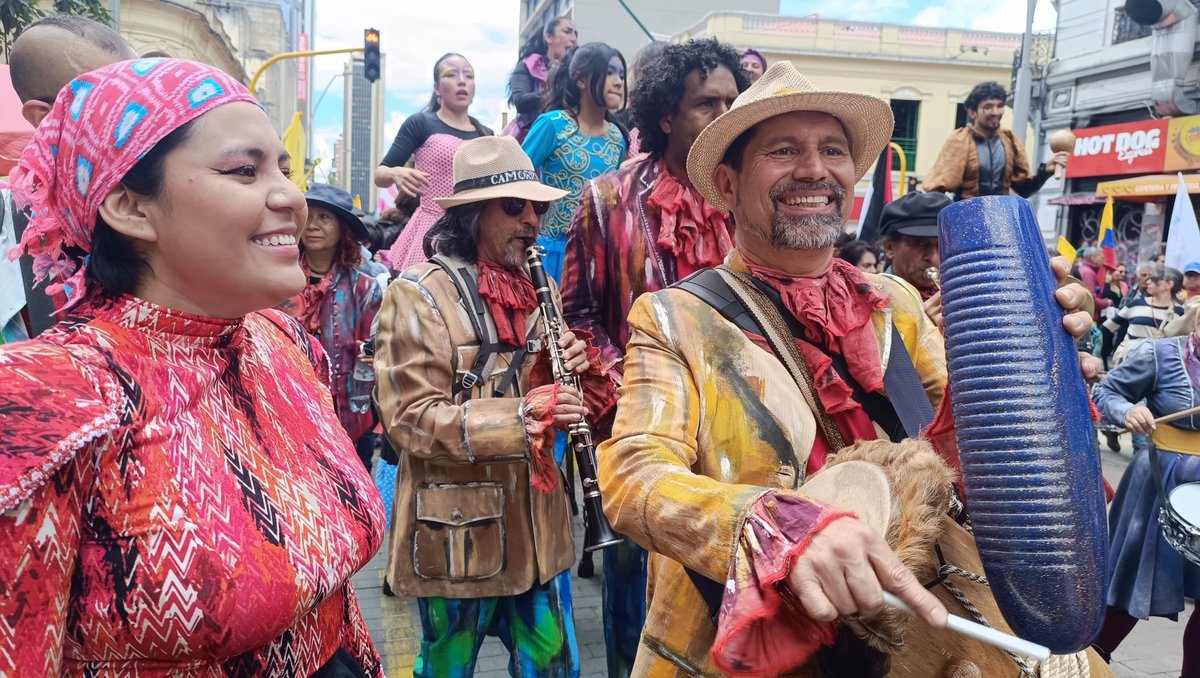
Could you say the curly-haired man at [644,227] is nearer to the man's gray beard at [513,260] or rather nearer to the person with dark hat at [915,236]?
the man's gray beard at [513,260]

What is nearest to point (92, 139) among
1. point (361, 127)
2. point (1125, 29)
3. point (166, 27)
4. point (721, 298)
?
point (721, 298)

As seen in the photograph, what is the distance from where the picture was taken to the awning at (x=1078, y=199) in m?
21.2

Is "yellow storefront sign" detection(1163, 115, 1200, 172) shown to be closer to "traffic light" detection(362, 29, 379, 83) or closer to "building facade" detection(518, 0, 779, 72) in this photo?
"traffic light" detection(362, 29, 379, 83)

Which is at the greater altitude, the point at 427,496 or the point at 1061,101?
the point at 1061,101

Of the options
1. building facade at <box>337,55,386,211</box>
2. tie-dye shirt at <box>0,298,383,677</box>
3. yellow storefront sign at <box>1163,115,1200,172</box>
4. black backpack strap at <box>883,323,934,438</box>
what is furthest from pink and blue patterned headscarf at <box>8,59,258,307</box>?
building facade at <box>337,55,386,211</box>

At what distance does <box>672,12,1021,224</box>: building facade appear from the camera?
3014 centimetres

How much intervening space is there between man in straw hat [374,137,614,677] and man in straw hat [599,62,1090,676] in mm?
931

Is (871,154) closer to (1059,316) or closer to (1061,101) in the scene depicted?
(1059,316)

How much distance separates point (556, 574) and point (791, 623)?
1.99 m

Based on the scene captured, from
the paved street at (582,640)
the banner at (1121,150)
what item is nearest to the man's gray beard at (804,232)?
the paved street at (582,640)

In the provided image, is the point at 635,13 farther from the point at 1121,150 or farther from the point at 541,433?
the point at 541,433

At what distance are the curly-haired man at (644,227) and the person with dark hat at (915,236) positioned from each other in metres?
1.21

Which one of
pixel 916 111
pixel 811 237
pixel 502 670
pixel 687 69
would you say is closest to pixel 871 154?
pixel 811 237

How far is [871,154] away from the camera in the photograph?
2.30 metres
